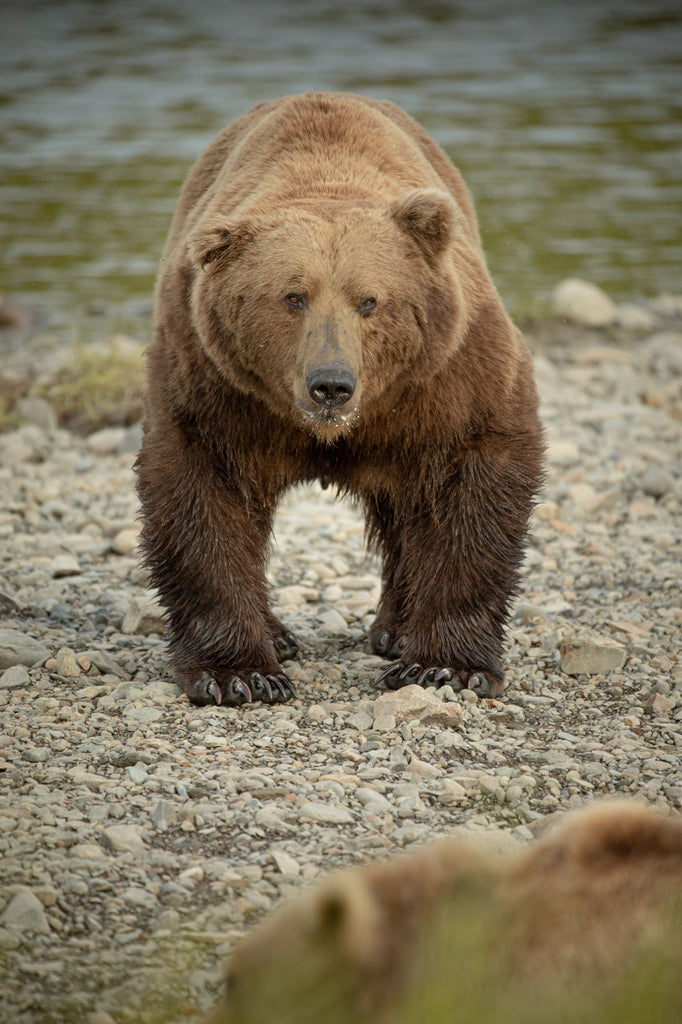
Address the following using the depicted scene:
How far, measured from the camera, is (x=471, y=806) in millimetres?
4078

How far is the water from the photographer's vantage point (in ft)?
48.3

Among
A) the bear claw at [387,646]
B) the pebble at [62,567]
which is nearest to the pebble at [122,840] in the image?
the bear claw at [387,646]

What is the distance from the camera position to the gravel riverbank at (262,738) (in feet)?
10.7

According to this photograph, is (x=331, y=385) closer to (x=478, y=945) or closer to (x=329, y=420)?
(x=329, y=420)

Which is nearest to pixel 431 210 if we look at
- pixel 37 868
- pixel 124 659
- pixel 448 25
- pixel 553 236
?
pixel 124 659

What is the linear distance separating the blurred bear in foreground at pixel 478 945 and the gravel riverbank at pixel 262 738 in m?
1.09

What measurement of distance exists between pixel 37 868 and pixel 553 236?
42.2 feet

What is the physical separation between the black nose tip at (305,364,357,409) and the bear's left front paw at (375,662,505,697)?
1246 mm

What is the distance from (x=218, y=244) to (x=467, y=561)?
4.87ft

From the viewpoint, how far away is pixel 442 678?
5152mm

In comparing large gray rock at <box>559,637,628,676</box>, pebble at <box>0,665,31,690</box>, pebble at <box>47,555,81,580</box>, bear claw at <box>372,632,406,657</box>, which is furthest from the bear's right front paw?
pebble at <box>47,555,81,580</box>

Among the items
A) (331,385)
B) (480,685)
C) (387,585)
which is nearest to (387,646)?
(387,585)

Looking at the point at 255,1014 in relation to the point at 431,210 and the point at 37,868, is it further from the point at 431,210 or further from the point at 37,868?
the point at 431,210

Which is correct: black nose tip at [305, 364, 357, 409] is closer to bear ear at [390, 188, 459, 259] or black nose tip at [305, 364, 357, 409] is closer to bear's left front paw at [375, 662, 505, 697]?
Result: bear ear at [390, 188, 459, 259]
